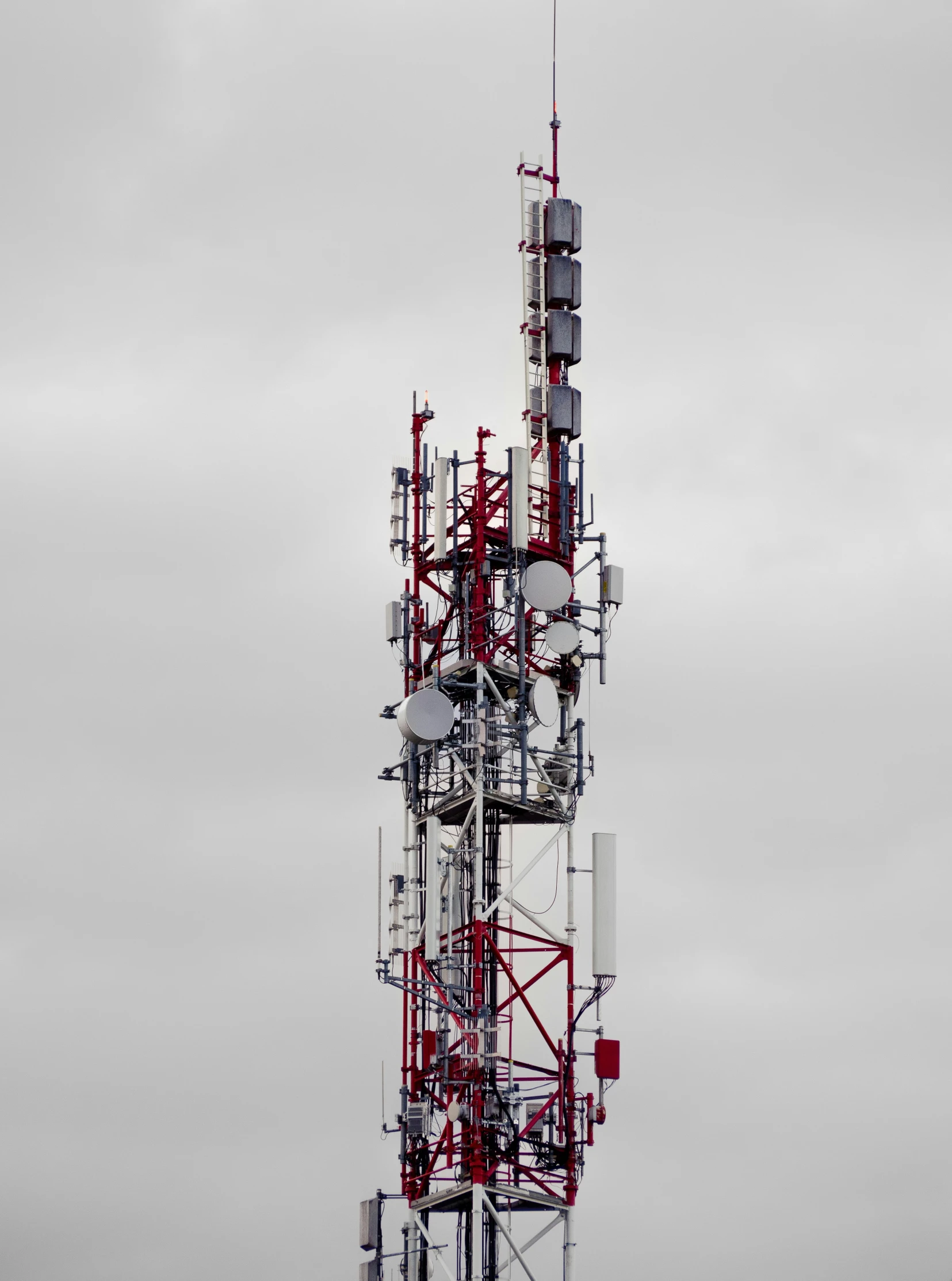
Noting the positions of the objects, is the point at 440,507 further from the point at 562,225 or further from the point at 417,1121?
the point at 417,1121

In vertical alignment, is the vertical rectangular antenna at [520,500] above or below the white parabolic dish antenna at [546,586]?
above

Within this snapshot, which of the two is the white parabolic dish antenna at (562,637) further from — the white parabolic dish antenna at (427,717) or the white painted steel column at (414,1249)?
the white painted steel column at (414,1249)

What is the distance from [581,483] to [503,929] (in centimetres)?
1457

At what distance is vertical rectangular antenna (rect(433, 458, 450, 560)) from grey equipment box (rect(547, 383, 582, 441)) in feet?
13.2

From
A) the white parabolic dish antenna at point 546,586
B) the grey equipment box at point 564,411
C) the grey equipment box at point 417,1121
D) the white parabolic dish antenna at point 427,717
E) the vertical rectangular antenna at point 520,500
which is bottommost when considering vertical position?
the grey equipment box at point 417,1121

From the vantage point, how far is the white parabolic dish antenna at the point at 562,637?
9750 cm

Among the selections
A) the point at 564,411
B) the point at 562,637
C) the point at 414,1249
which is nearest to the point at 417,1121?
the point at 414,1249

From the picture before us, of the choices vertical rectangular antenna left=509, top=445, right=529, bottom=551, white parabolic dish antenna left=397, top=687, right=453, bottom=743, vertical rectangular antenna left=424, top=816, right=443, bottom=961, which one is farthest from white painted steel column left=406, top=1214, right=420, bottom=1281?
vertical rectangular antenna left=509, top=445, right=529, bottom=551

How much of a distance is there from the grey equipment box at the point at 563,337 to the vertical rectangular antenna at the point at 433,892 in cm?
1566

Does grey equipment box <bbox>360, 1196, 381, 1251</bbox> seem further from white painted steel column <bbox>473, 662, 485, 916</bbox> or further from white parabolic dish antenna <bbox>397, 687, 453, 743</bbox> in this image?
white parabolic dish antenna <bbox>397, 687, 453, 743</bbox>

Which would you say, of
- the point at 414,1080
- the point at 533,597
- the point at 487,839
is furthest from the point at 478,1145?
the point at 533,597

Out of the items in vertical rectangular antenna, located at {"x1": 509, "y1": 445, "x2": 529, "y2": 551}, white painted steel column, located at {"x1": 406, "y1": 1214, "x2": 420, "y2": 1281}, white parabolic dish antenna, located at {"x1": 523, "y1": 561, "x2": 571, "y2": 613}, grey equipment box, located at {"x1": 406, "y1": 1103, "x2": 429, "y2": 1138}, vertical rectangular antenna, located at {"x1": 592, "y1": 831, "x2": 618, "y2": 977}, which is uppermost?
vertical rectangular antenna, located at {"x1": 509, "y1": 445, "x2": 529, "y2": 551}

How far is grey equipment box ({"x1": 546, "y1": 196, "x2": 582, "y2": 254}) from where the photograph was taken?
102500mm

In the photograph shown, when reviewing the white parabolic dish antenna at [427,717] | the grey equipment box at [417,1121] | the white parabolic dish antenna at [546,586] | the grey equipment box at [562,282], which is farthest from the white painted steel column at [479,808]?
the grey equipment box at [562,282]
